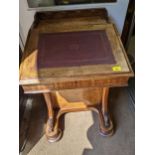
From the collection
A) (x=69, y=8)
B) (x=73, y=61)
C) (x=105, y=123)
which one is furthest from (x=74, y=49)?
(x=105, y=123)

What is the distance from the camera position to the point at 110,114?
1.47 metres

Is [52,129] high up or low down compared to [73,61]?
down

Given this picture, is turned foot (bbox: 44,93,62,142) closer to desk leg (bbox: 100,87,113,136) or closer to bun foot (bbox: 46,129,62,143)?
bun foot (bbox: 46,129,62,143)

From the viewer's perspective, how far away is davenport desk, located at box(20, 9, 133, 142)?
35.7 inches

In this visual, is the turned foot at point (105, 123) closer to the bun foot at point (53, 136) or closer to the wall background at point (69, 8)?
the bun foot at point (53, 136)

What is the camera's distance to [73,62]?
0.96 metres

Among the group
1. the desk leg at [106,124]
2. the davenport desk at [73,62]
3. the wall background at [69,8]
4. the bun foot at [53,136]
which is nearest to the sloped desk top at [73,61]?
the davenport desk at [73,62]

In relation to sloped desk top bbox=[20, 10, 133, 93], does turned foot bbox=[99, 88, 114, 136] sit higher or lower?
lower

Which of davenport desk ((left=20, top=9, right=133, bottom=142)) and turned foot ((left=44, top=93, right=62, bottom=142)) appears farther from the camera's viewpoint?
turned foot ((left=44, top=93, right=62, bottom=142))

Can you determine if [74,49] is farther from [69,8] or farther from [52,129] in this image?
[52,129]

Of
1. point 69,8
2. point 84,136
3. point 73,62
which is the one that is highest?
point 69,8

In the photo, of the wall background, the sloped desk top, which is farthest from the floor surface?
the wall background
